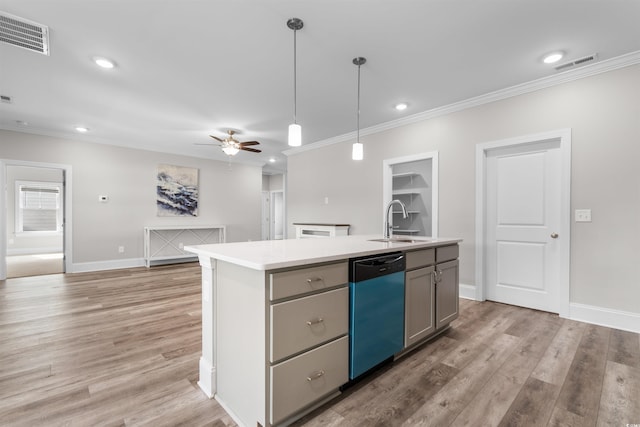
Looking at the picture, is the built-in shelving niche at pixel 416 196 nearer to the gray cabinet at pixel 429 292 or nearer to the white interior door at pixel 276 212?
the gray cabinet at pixel 429 292

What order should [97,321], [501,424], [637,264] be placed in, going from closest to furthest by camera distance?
[501,424], [637,264], [97,321]

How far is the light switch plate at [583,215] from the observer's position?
281 centimetres

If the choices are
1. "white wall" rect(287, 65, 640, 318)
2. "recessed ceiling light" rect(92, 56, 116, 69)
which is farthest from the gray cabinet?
"recessed ceiling light" rect(92, 56, 116, 69)

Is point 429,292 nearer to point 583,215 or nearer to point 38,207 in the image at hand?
point 583,215

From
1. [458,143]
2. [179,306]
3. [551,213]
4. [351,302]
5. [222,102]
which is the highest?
[222,102]

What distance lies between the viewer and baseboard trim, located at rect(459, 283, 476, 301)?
3564 millimetres

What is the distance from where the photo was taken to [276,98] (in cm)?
361

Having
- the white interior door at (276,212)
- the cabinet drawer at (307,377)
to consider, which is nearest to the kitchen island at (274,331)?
the cabinet drawer at (307,377)

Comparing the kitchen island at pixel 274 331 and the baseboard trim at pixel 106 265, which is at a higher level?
the kitchen island at pixel 274 331

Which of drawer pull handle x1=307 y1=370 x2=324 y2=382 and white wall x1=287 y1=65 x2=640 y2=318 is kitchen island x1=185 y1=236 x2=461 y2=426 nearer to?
drawer pull handle x1=307 y1=370 x2=324 y2=382

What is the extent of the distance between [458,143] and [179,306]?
4032 millimetres

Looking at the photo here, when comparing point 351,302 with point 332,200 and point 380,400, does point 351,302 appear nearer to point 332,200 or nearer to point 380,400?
point 380,400

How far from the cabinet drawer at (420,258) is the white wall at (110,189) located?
5.71 m

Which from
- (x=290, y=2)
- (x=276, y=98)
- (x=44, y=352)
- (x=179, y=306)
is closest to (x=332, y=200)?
(x=276, y=98)
